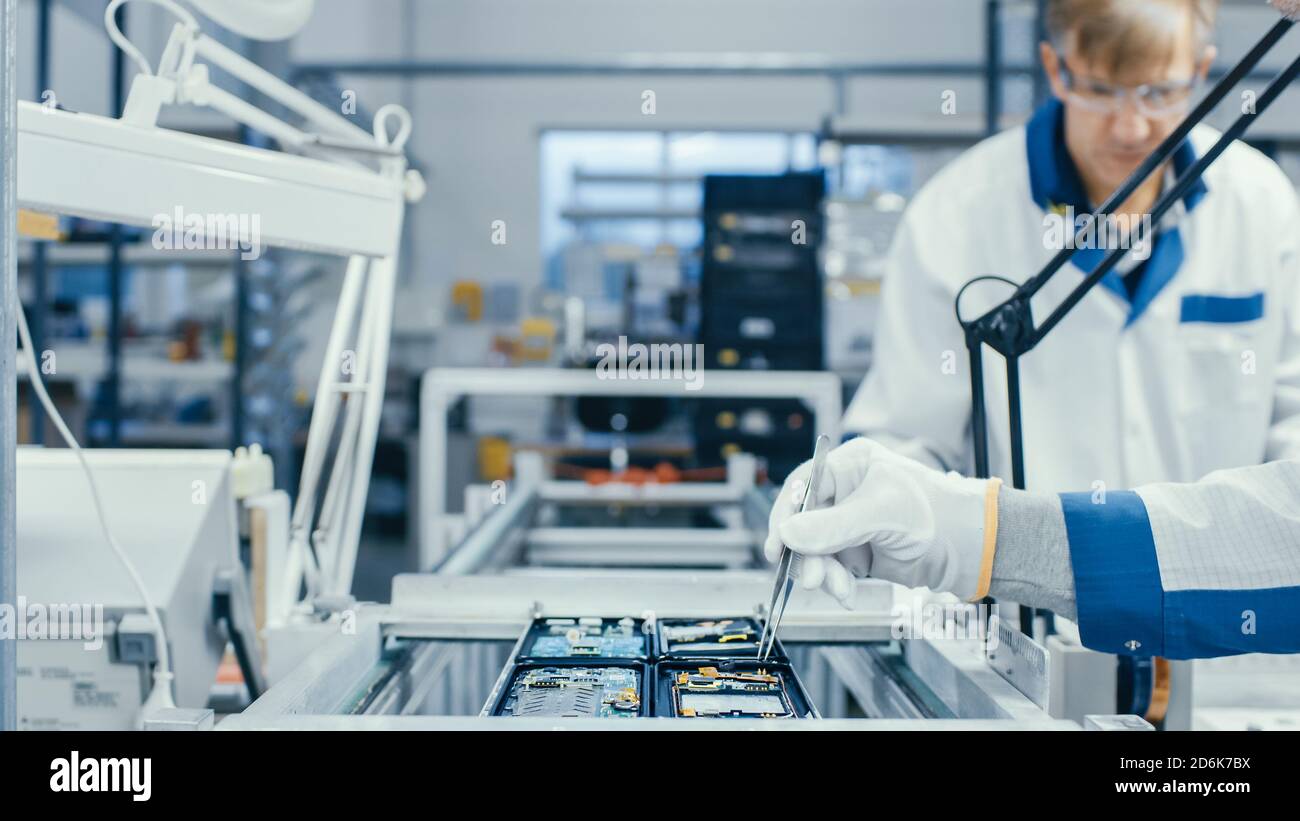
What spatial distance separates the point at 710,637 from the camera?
100 cm

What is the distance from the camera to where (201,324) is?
5.55 m

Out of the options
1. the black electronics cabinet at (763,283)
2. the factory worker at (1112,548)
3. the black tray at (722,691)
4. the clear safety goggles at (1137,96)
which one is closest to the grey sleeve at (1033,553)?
the factory worker at (1112,548)

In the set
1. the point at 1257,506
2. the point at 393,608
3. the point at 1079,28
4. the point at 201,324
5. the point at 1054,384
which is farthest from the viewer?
the point at 201,324

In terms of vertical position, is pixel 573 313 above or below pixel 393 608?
above

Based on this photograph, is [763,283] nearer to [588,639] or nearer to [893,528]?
[588,639]

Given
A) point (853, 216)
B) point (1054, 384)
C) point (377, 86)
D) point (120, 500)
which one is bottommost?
point (120, 500)

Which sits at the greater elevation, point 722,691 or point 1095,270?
point 1095,270

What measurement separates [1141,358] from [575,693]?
1069mm

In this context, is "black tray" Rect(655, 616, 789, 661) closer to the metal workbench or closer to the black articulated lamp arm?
the metal workbench

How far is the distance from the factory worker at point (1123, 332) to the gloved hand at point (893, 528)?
0.66m

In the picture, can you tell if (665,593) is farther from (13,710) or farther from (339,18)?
(339,18)

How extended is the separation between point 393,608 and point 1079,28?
1107mm

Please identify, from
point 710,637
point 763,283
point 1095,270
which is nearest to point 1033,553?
point 1095,270
